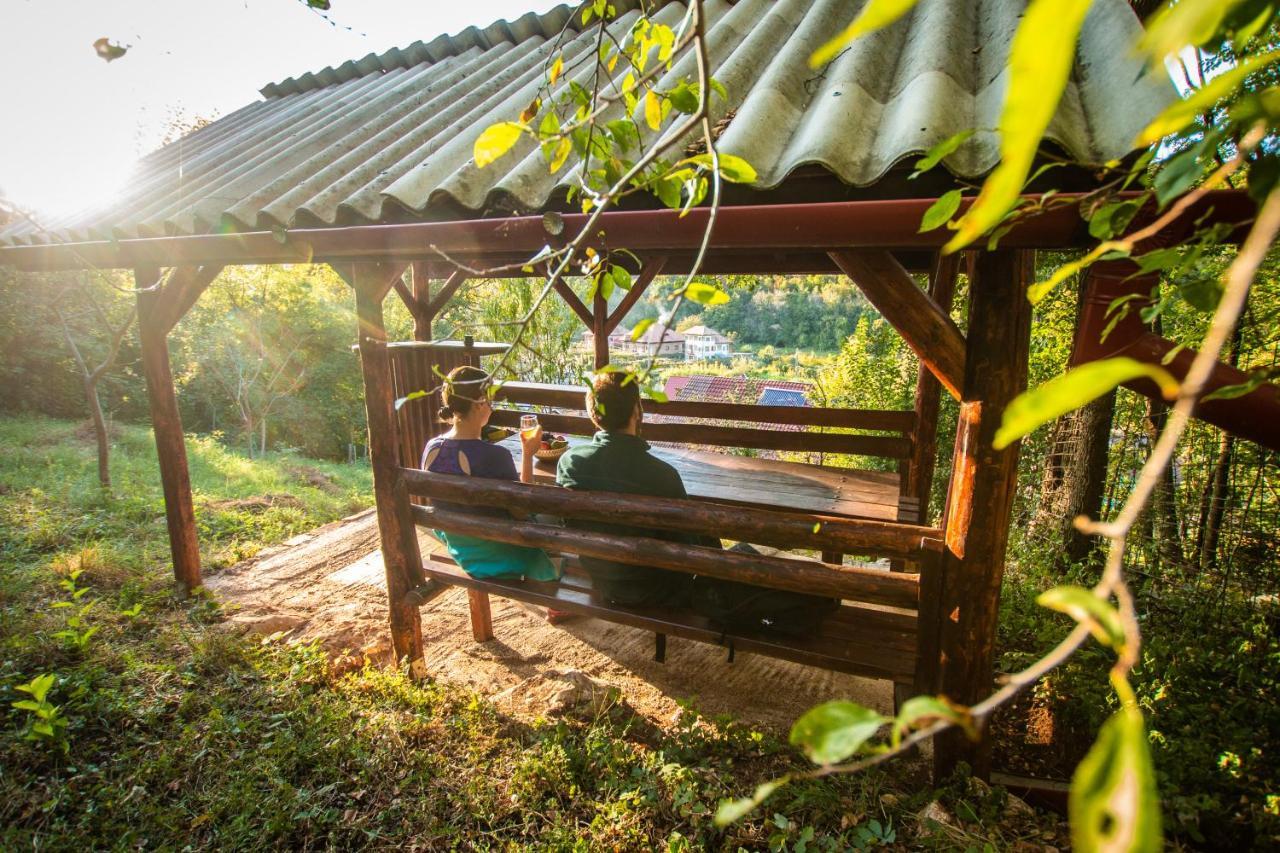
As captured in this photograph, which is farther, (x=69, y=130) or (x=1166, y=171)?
(x=69, y=130)

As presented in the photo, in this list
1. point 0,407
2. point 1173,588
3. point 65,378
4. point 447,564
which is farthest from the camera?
point 65,378

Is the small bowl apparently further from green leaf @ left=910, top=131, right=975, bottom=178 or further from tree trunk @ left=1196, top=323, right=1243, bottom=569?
tree trunk @ left=1196, top=323, right=1243, bottom=569

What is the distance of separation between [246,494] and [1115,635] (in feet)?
31.1

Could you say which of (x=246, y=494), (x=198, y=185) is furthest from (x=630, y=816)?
(x=246, y=494)

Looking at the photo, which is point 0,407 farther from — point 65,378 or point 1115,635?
point 1115,635

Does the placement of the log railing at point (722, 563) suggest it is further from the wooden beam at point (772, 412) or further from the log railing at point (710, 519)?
the wooden beam at point (772, 412)

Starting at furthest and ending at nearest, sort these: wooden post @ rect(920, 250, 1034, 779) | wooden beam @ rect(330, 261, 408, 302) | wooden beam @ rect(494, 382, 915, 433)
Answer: wooden beam @ rect(494, 382, 915, 433)
wooden beam @ rect(330, 261, 408, 302)
wooden post @ rect(920, 250, 1034, 779)

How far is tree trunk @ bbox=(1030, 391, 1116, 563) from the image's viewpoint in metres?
4.91

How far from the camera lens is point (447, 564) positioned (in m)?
3.36

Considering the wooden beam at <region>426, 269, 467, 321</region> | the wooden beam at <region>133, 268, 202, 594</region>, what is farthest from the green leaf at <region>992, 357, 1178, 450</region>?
the wooden beam at <region>426, 269, 467, 321</region>

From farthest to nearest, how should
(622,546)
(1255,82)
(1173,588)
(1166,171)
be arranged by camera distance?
(1255,82) < (1173,588) < (622,546) < (1166,171)

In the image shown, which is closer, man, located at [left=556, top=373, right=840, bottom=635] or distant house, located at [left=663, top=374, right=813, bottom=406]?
man, located at [left=556, top=373, right=840, bottom=635]

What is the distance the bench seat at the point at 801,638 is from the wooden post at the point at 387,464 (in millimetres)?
538

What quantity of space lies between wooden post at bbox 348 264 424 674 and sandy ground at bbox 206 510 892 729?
0.52 meters
